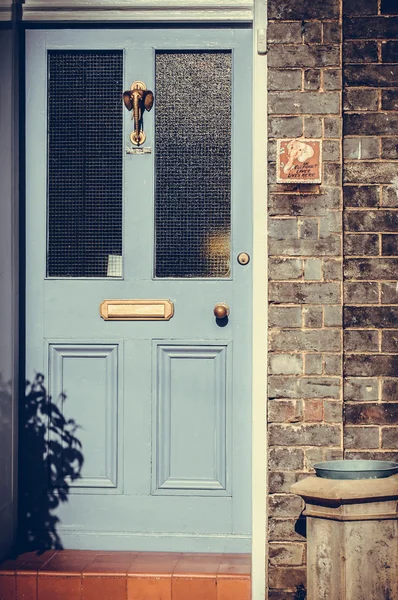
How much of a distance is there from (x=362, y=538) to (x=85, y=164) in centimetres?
220

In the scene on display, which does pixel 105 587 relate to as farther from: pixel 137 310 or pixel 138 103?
pixel 138 103

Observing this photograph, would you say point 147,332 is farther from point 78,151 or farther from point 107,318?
point 78,151

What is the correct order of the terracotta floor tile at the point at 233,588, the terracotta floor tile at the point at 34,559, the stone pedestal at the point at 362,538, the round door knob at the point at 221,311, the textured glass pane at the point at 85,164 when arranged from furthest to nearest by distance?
the textured glass pane at the point at 85,164, the round door knob at the point at 221,311, the terracotta floor tile at the point at 34,559, the terracotta floor tile at the point at 233,588, the stone pedestal at the point at 362,538

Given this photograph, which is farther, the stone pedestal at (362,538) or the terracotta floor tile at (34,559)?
the terracotta floor tile at (34,559)

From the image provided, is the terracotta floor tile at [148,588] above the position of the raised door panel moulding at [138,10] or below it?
below

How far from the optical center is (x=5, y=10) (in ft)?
12.8

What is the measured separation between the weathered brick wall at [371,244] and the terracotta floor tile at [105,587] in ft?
3.92

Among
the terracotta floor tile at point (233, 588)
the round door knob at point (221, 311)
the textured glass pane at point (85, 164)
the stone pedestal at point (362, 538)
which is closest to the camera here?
the stone pedestal at point (362, 538)

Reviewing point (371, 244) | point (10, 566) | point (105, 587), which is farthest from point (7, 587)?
point (371, 244)

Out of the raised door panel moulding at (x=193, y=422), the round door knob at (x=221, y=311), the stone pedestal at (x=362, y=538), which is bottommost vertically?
the stone pedestal at (x=362, y=538)

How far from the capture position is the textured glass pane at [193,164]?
13.0 ft

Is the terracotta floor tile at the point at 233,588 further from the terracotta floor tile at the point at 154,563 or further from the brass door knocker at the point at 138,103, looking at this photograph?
the brass door knocker at the point at 138,103

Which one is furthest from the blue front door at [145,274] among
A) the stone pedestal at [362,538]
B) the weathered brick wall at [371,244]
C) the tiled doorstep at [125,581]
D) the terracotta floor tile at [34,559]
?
the stone pedestal at [362,538]

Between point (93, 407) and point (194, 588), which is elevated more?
point (93, 407)
